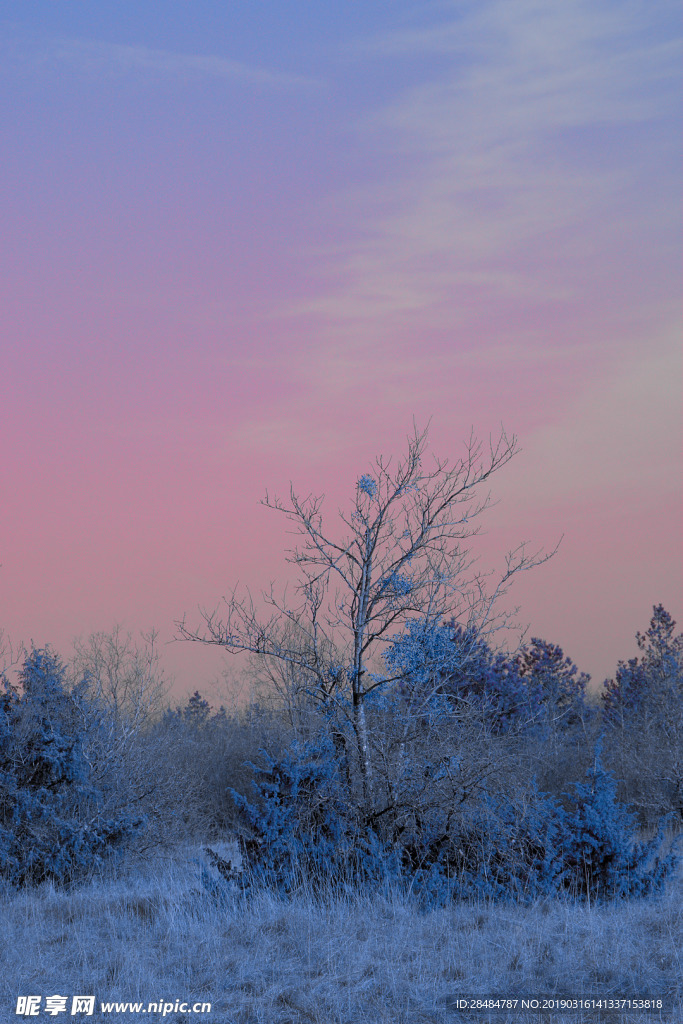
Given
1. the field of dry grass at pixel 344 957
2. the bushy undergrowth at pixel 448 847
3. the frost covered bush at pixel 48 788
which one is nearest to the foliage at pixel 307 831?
the bushy undergrowth at pixel 448 847

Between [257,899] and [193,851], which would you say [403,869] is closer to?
[257,899]

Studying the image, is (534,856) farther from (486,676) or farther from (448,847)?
(486,676)

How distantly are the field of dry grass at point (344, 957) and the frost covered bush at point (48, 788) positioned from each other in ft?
12.7

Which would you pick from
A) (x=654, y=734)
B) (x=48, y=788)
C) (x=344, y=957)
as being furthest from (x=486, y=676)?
(x=344, y=957)

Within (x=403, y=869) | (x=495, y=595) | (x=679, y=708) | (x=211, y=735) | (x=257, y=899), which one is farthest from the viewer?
(x=211, y=735)

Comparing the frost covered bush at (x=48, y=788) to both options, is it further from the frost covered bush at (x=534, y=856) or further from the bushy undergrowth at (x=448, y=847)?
the frost covered bush at (x=534, y=856)

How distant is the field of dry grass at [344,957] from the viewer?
7.23 m

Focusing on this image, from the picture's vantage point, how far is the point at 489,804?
11273mm

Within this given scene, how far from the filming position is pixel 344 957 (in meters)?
8.14

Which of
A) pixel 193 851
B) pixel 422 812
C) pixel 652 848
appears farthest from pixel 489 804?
pixel 193 851

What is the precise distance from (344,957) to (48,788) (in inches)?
332

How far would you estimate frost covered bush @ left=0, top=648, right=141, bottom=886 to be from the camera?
14.5 m

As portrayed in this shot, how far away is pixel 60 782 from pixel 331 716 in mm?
5400

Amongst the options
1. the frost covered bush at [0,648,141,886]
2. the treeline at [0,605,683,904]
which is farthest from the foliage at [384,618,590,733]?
the frost covered bush at [0,648,141,886]
